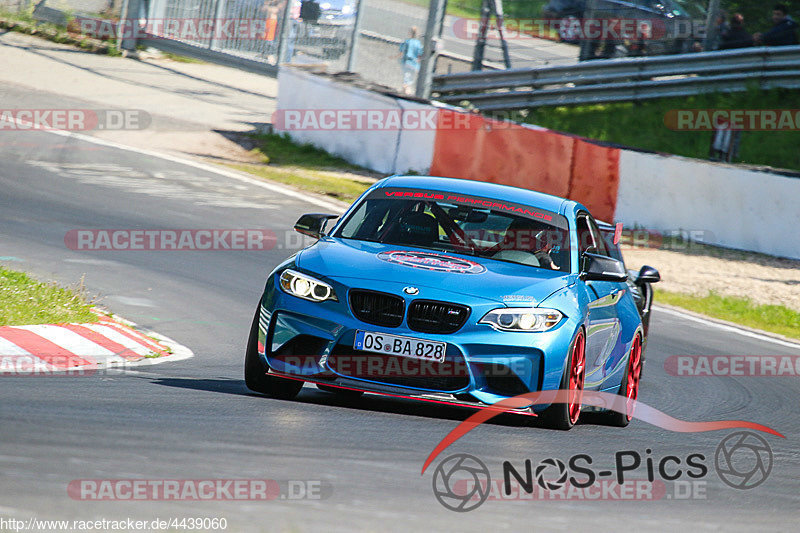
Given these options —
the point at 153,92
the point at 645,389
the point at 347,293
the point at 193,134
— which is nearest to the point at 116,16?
the point at 153,92

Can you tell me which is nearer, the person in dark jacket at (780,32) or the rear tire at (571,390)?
the rear tire at (571,390)

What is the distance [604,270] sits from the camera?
7.25 meters

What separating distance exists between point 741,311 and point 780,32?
8.97 metres

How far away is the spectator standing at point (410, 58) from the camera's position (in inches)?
1003

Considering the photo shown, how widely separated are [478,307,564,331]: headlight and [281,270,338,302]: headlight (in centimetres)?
88

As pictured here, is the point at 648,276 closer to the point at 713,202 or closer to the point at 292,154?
the point at 713,202

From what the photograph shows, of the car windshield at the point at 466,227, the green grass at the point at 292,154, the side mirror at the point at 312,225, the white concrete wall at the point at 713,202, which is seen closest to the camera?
the car windshield at the point at 466,227

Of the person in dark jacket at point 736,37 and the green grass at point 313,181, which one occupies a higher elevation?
the person in dark jacket at point 736,37

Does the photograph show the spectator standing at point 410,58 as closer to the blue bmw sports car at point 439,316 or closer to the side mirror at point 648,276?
the side mirror at point 648,276

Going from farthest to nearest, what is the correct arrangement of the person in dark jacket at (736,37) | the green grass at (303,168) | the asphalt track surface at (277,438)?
the person in dark jacket at (736,37), the green grass at (303,168), the asphalt track surface at (277,438)

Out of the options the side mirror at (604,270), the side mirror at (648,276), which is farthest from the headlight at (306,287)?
the side mirror at (648,276)

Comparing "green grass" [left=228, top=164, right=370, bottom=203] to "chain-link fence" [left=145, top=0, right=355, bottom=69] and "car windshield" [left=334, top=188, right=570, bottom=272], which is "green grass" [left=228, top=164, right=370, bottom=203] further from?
"car windshield" [left=334, top=188, right=570, bottom=272]

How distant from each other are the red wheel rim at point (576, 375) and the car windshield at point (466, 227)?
65 centimetres

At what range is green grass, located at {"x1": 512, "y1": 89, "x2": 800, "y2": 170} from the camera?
22.2m
